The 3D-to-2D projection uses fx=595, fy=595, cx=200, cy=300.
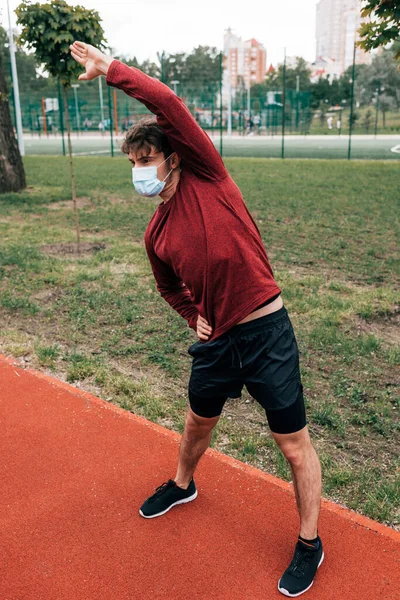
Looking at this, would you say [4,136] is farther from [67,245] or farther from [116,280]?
[116,280]

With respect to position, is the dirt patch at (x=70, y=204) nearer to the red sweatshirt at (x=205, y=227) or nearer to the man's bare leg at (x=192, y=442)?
the man's bare leg at (x=192, y=442)

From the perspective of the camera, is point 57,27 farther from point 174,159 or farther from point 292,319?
point 174,159

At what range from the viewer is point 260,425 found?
406 centimetres

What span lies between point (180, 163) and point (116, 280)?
4901mm

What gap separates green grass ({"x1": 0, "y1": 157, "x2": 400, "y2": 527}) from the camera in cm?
379

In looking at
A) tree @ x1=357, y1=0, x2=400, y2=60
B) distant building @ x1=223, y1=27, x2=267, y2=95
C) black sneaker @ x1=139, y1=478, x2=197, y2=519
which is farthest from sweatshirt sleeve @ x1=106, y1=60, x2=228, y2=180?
distant building @ x1=223, y1=27, x2=267, y2=95

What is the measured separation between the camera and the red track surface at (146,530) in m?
2.64

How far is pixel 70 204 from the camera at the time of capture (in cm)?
1370


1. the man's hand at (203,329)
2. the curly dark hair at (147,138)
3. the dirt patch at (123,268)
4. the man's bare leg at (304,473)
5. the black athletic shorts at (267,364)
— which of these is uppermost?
the curly dark hair at (147,138)

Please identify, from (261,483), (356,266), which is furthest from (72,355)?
(356,266)

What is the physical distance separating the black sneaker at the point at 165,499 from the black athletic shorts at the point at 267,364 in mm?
843

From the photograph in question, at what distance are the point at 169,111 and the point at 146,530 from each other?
79.8 inches

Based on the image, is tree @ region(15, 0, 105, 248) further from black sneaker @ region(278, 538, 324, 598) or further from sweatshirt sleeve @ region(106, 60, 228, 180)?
black sneaker @ region(278, 538, 324, 598)

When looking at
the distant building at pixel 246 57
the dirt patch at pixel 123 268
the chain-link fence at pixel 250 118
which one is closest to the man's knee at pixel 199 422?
the dirt patch at pixel 123 268
